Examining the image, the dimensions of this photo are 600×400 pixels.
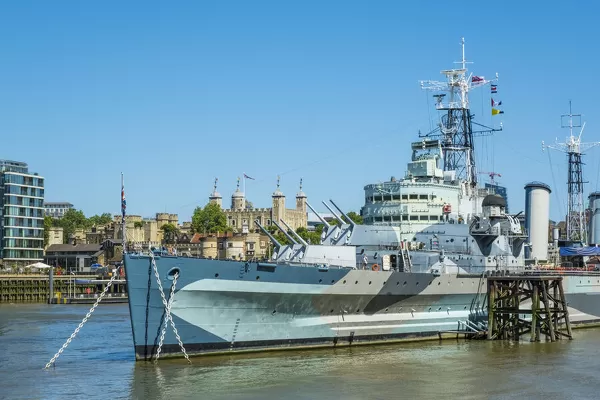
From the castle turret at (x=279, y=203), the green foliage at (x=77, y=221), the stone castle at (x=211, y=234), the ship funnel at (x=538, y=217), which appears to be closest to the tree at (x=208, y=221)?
the stone castle at (x=211, y=234)

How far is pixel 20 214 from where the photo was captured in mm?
91938

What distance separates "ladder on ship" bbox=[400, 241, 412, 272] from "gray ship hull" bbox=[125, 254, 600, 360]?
2.55 ft

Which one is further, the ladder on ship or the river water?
the ladder on ship

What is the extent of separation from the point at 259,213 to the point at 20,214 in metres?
79.2

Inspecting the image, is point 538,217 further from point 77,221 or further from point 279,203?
point 77,221

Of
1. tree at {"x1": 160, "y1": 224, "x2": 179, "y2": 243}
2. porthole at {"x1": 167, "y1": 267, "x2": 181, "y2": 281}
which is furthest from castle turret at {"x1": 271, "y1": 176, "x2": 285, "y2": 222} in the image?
porthole at {"x1": 167, "y1": 267, "x2": 181, "y2": 281}

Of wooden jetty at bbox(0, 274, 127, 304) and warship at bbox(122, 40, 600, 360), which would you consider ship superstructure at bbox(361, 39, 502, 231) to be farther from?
wooden jetty at bbox(0, 274, 127, 304)

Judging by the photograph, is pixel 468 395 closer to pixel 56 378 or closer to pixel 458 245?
pixel 56 378

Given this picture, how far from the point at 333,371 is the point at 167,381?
5.00 metres

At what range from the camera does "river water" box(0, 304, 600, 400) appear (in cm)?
2239

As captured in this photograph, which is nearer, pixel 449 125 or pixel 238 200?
pixel 449 125

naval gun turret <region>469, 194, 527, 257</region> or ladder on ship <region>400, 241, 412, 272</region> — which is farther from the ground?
naval gun turret <region>469, 194, 527, 257</region>

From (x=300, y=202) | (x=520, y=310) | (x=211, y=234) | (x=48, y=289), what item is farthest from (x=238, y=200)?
(x=520, y=310)

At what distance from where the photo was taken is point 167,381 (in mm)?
23500
